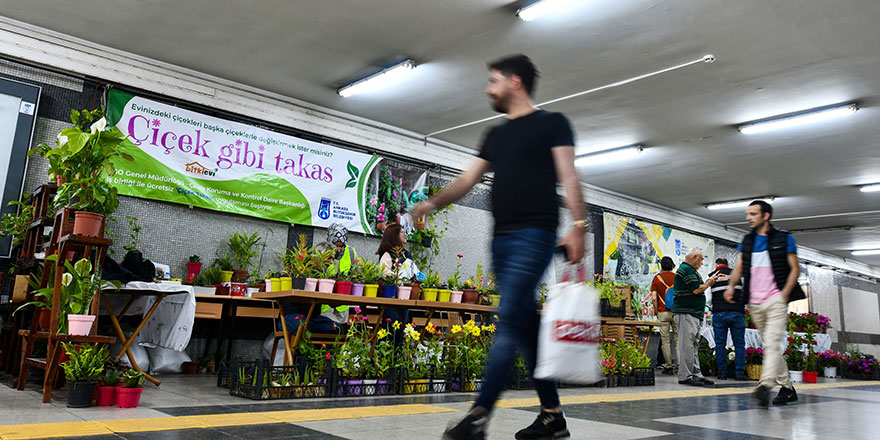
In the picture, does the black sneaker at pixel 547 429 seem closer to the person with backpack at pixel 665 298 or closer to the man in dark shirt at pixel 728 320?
the man in dark shirt at pixel 728 320

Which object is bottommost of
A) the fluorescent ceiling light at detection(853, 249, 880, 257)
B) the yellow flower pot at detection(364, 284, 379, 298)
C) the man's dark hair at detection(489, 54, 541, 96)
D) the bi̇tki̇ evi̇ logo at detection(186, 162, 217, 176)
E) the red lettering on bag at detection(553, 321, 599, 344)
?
the red lettering on bag at detection(553, 321, 599, 344)

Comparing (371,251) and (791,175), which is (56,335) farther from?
(791,175)

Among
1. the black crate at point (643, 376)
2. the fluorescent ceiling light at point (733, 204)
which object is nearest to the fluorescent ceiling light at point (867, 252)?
the fluorescent ceiling light at point (733, 204)

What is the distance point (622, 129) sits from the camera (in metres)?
9.04

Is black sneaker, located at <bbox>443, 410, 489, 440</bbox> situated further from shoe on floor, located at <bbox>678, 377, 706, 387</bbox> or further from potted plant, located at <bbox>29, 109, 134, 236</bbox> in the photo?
shoe on floor, located at <bbox>678, 377, 706, 387</bbox>

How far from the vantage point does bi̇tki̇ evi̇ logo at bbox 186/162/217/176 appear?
7271mm

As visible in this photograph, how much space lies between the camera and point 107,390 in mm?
3434

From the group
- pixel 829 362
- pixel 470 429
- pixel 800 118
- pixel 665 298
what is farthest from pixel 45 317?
pixel 829 362

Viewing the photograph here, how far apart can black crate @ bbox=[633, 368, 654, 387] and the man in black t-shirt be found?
190 inches

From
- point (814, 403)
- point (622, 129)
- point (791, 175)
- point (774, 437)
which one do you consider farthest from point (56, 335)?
point (791, 175)

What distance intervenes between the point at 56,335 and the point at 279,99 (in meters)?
5.16

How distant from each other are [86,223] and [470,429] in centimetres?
303

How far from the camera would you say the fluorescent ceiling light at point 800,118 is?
7.77 metres

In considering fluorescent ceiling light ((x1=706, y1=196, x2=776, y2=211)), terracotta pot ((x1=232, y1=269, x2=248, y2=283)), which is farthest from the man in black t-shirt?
fluorescent ceiling light ((x1=706, y1=196, x2=776, y2=211))
